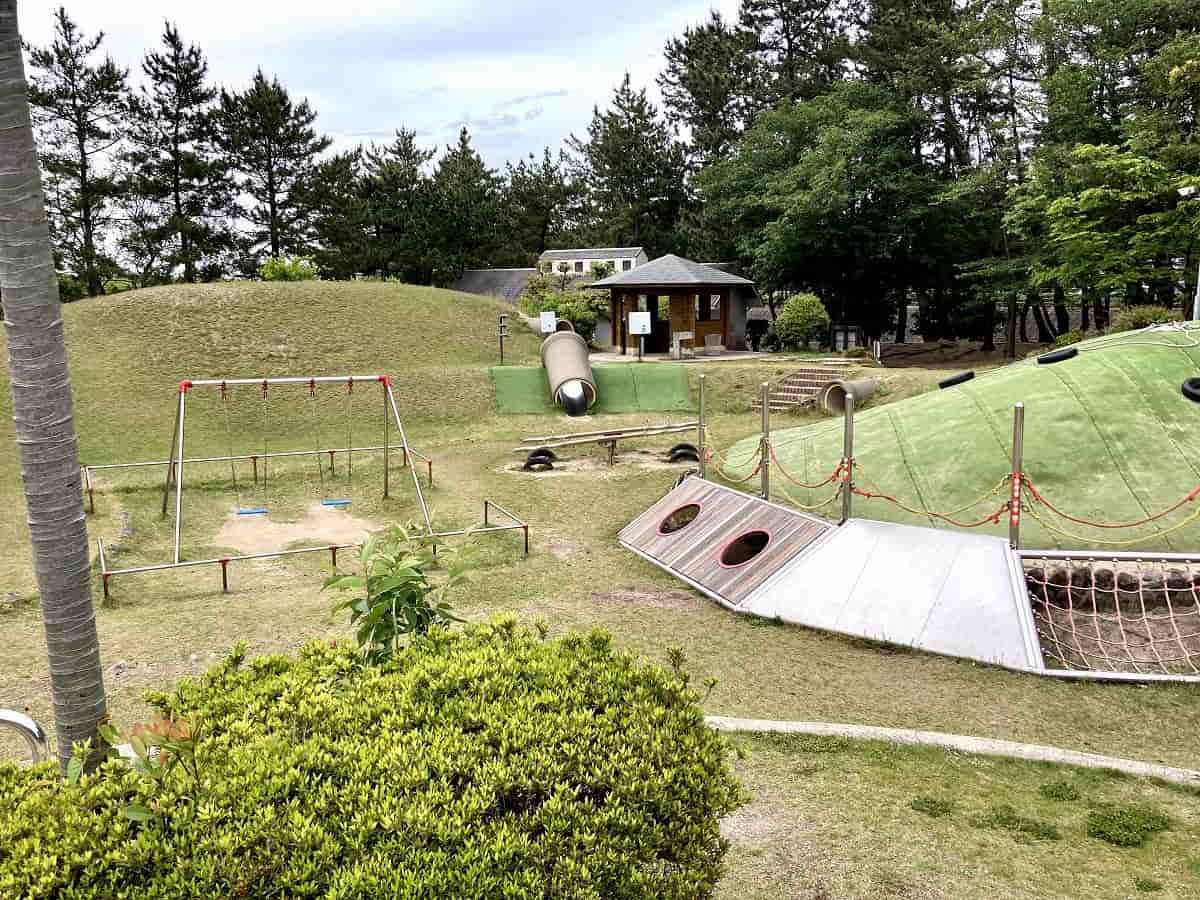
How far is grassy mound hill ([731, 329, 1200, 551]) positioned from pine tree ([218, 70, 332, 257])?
40275 millimetres

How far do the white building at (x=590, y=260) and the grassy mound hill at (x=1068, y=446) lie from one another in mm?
36077

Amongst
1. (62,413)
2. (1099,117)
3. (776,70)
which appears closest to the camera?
(62,413)

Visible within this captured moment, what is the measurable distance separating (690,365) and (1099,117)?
1563 cm

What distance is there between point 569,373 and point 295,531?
13838mm

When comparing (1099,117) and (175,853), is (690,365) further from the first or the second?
(175,853)

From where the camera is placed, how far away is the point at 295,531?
15.1 m

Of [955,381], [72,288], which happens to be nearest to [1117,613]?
[955,381]

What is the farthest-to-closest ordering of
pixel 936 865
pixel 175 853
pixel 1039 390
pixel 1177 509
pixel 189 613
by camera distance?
pixel 1039 390 < pixel 189 613 < pixel 1177 509 < pixel 936 865 < pixel 175 853

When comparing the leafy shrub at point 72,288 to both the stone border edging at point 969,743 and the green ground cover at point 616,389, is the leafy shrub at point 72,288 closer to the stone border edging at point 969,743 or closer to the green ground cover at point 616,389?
the green ground cover at point 616,389

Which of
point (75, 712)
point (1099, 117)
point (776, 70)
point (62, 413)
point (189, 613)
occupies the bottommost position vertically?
point (189, 613)

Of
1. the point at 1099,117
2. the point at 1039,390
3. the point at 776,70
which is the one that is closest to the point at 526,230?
the point at 776,70

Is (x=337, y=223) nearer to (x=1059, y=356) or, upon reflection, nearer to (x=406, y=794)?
(x=1059, y=356)

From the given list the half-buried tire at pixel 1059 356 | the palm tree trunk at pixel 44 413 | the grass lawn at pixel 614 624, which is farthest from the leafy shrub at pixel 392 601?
the half-buried tire at pixel 1059 356

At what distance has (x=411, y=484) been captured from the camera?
18.6 metres
